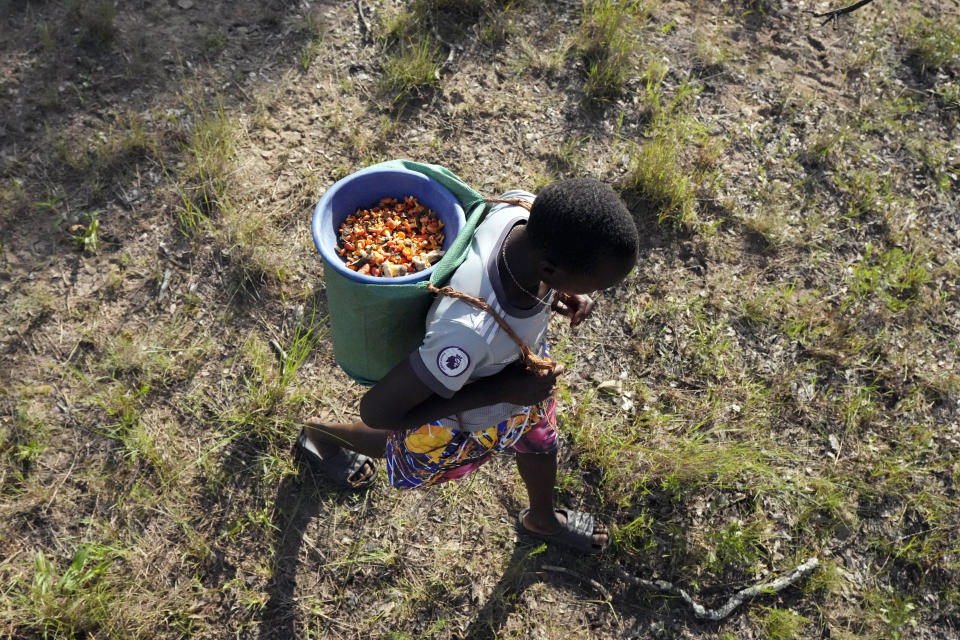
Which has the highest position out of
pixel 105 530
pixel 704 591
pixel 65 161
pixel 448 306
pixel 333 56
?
pixel 448 306

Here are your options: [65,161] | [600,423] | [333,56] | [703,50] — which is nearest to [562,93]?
[703,50]

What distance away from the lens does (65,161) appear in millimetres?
3193

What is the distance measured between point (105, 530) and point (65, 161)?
6.05ft

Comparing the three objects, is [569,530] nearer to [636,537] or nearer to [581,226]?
[636,537]

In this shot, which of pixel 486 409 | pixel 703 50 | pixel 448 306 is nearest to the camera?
pixel 448 306

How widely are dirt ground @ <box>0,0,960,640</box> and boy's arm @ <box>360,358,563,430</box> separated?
42.1 inches

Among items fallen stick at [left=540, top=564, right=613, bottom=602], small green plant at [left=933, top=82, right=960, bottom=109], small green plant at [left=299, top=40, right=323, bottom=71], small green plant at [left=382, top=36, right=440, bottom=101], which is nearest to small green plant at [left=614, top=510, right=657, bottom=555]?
fallen stick at [left=540, top=564, right=613, bottom=602]

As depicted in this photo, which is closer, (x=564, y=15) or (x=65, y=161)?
(x=65, y=161)

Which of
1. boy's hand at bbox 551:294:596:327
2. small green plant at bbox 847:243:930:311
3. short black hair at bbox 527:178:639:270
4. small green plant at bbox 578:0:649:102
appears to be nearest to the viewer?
short black hair at bbox 527:178:639:270

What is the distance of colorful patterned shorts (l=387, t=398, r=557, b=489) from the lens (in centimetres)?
201

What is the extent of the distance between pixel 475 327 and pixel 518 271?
19 centimetres

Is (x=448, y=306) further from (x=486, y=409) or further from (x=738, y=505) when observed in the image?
(x=738, y=505)

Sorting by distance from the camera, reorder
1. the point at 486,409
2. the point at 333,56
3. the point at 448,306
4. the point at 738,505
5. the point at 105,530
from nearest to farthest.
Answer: the point at 448,306 → the point at 486,409 → the point at 105,530 → the point at 738,505 → the point at 333,56

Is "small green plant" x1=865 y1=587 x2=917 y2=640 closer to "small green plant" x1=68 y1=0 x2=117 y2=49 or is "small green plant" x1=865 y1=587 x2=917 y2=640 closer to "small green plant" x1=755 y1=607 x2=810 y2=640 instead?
"small green plant" x1=755 y1=607 x2=810 y2=640
